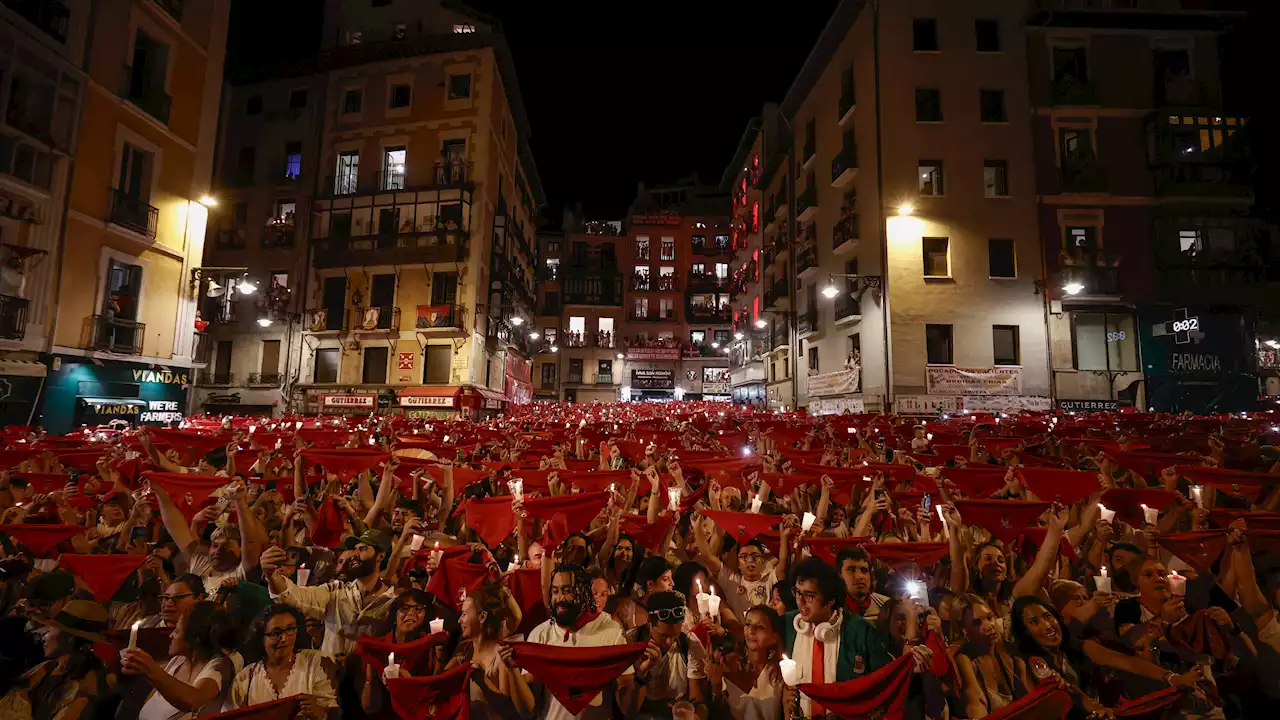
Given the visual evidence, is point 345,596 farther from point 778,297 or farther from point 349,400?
point 778,297

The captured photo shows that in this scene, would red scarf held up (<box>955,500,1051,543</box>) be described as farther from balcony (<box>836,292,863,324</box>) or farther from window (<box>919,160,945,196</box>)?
window (<box>919,160,945,196</box>)

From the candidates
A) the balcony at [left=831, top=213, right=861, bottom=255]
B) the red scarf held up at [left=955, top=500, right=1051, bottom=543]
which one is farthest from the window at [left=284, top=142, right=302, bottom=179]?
the red scarf held up at [left=955, top=500, right=1051, bottom=543]

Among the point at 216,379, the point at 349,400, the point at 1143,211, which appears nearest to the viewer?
the point at 1143,211

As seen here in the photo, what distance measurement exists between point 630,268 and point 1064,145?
41.5m

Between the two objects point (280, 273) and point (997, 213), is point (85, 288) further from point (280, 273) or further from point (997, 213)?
point (997, 213)

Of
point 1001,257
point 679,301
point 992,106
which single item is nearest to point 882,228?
point 1001,257

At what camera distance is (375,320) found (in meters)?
30.6

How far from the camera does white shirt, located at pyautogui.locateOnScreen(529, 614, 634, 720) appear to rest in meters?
3.72

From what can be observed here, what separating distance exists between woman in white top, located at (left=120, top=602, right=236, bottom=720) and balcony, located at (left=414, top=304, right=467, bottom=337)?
27.3 metres

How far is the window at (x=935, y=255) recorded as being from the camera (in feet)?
80.6

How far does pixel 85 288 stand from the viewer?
17719 millimetres

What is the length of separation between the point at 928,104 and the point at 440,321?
84.1 feet

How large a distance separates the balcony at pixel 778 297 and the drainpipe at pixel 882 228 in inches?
473

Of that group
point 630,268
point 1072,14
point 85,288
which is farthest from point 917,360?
point 630,268
